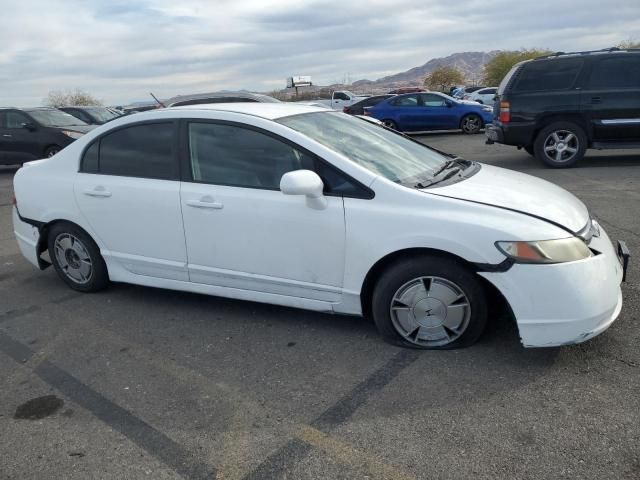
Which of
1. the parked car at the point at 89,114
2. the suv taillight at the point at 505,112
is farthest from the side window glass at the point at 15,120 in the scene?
the suv taillight at the point at 505,112

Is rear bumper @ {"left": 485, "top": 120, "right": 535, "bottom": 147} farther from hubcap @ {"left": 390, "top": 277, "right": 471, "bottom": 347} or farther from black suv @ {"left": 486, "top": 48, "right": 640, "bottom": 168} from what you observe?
hubcap @ {"left": 390, "top": 277, "right": 471, "bottom": 347}

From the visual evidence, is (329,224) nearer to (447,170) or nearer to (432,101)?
(447,170)

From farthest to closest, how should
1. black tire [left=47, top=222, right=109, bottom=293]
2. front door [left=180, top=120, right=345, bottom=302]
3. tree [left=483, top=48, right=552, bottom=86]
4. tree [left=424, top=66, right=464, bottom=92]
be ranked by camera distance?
tree [left=424, top=66, right=464, bottom=92] < tree [left=483, top=48, right=552, bottom=86] < black tire [left=47, top=222, right=109, bottom=293] < front door [left=180, top=120, right=345, bottom=302]

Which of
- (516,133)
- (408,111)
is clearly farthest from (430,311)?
(408,111)

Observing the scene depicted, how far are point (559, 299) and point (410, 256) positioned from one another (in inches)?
33.2

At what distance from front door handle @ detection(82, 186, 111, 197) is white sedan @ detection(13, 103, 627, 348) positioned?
0.01 m

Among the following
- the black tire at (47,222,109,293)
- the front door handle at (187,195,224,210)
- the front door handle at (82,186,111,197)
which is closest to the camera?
the front door handle at (187,195,224,210)

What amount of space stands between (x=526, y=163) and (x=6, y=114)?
39.4ft

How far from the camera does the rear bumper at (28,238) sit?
4.84m

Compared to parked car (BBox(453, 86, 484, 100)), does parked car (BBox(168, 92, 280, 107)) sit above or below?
above

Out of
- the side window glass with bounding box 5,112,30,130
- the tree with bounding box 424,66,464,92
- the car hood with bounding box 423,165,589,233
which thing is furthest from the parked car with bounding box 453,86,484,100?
the tree with bounding box 424,66,464,92

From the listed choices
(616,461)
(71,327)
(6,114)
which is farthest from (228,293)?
(6,114)

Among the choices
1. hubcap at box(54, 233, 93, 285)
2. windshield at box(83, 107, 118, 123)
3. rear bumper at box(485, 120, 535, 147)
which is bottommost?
hubcap at box(54, 233, 93, 285)

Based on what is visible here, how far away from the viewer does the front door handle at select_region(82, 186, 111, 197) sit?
4320mm
